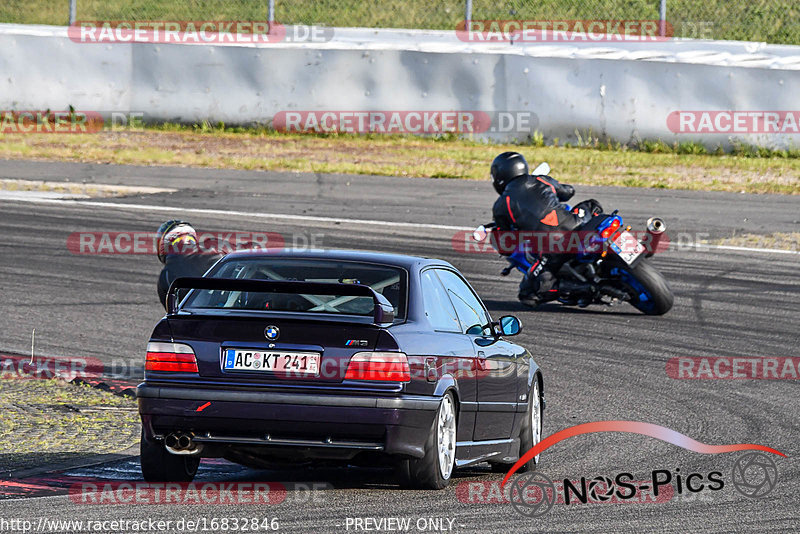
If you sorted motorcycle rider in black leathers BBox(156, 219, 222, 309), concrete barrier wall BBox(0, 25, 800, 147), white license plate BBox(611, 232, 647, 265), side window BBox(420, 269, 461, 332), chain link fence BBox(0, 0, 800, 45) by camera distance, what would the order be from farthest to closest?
chain link fence BBox(0, 0, 800, 45)
concrete barrier wall BBox(0, 25, 800, 147)
white license plate BBox(611, 232, 647, 265)
motorcycle rider in black leathers BBox(156, 219, 222, 309)
side window BBox(420, 269, 461, 332)

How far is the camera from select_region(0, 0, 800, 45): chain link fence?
79.0 ft

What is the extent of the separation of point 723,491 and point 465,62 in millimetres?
17141

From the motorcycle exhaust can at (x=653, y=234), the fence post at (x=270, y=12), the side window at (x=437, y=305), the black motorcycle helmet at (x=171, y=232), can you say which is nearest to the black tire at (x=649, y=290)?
the motorcycle exhaust can at (x=653, y=234)

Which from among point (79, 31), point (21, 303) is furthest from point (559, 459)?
point (79, 31)

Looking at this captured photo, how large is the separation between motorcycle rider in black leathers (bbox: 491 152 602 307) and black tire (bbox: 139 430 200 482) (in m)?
7.18

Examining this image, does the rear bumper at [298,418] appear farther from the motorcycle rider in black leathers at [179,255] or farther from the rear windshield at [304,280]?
the motorcycle rider in black leathers at [179,255]

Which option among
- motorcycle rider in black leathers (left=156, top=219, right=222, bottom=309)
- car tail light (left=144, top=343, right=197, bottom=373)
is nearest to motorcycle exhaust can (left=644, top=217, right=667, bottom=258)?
motorcycle rider in black leathers (left=156, top=219, right=222, bottom=309)

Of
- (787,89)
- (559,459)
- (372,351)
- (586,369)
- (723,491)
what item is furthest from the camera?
(787,89)

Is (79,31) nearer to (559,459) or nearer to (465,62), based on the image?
(465,62)

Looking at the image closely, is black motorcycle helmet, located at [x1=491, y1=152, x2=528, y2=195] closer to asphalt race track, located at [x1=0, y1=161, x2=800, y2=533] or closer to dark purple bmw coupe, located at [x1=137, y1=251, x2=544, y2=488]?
asphalt race track, located at [x1=0, y1=161, x2=800, y2=533]

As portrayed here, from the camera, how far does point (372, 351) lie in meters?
6.23

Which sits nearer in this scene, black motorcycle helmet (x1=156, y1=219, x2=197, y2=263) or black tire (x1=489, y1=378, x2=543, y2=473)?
black tire (x1=489, y1=378, x2=543, y2=473)

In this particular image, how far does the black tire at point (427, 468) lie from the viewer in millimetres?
6344

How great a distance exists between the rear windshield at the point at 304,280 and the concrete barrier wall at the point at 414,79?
1620 centimetres
